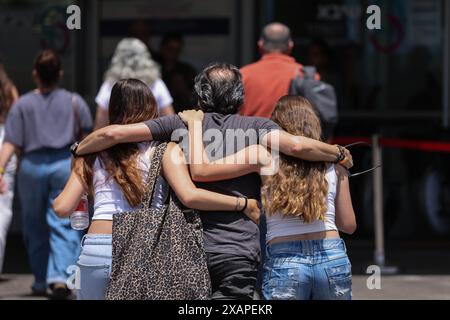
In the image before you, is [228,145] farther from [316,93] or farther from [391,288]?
[391,288]

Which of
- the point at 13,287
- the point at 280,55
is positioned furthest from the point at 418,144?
the point at 13,287

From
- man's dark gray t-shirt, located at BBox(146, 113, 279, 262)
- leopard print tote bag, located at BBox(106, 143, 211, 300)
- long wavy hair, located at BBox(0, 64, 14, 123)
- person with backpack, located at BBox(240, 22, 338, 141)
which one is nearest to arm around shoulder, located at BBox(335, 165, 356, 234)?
man's dark gray t-shirt, located at BBox(146, 113, 279, 262)

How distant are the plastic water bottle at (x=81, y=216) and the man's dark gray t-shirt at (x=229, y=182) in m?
0.59

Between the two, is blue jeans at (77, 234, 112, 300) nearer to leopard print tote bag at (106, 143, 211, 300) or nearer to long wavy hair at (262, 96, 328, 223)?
leopard print tote bag at (106, 143, 211, 300)

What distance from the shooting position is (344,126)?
34.3 ft

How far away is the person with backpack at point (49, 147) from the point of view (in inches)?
289

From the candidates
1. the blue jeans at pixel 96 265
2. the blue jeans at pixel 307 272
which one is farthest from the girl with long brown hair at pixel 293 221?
the blue jeans at pixel 96 265

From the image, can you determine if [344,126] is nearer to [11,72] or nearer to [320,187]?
[11,72]

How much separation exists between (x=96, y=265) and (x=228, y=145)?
830 millimetres

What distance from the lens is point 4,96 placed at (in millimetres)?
Result: 7816

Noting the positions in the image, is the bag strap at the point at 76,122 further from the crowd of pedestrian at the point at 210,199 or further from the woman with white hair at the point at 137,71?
the crowd of pedestrian at the point at 210,199

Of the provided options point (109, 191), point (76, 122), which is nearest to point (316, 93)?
point (76, 122)

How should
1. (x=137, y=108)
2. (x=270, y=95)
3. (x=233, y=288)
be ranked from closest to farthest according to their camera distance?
(x=233, y=288) < (x=137, y=108) < (x=270, y=95)
